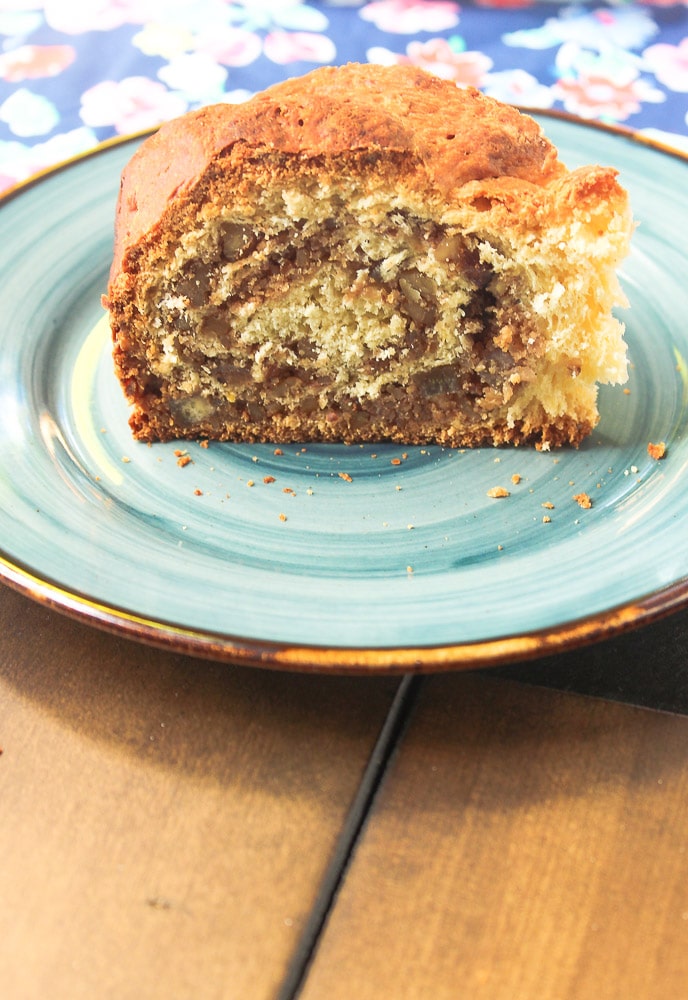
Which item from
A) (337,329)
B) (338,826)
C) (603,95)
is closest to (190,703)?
(338,826)

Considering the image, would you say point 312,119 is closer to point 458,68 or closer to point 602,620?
point 602,620

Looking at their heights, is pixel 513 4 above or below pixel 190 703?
above

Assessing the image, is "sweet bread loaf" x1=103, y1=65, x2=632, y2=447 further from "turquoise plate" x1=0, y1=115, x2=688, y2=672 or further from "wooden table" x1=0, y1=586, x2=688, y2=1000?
"wooden table" x1=0, y1=586, x2=688, y2=1000

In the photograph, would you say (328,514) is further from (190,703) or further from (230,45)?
(230,45)

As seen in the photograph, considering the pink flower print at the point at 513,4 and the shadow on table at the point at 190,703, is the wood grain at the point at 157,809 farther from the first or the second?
the pink flower print at the point at 513,4

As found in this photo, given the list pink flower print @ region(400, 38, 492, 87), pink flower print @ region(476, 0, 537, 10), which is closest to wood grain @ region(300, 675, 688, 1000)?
pink flower print @ region(400, 38, 492, 87)

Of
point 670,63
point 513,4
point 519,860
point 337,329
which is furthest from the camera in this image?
point 513,4
